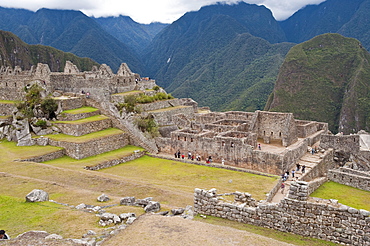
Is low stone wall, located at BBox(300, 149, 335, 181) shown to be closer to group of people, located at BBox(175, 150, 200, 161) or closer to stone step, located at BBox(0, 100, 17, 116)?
group of people, located at BBox(175, 150, 200, 161)

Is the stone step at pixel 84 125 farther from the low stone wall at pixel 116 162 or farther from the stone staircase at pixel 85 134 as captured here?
the low stone wall at pixel 116 162

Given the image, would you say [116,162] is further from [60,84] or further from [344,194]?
[344,194]

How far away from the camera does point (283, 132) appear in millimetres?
28281

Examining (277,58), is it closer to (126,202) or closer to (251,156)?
(251,156)

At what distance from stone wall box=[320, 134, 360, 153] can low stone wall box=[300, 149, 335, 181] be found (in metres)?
0.93

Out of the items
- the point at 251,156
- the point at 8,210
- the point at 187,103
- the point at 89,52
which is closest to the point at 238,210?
the point at 8,210

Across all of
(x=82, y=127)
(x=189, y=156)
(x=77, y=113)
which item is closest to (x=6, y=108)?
(x=77, y=113)

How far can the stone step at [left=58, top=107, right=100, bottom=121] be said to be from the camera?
28.2 meters

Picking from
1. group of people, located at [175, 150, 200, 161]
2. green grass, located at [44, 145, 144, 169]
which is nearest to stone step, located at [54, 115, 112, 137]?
green grass, located at [44, 145, 144, 169]

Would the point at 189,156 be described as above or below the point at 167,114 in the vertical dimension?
below

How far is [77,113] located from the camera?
28594mm

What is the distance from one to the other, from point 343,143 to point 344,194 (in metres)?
10.4

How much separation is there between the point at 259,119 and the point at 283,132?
3410 mm

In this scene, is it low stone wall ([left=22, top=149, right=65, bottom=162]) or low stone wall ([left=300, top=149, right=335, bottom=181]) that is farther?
low stone wall ([left=22, top=149, right=65, bottom=162])
